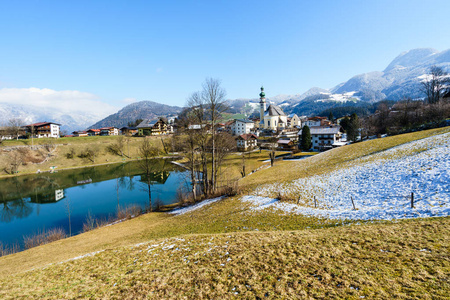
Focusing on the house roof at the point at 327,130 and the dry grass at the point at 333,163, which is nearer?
the dry grass at the point at 333,163

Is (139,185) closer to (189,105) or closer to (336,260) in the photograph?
(189,105)

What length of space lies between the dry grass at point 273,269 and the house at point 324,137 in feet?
187

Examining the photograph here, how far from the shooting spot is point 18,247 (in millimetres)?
20344

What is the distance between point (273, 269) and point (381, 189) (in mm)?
14667

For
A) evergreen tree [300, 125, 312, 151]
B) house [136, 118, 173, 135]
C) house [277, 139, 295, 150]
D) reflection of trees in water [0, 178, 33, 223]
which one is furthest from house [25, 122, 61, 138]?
evergreen tree [300, 125, 312, 151]

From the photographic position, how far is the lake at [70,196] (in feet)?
87.4

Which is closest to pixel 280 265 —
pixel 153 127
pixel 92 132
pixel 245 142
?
pixel 245 142

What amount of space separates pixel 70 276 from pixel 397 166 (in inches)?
1043

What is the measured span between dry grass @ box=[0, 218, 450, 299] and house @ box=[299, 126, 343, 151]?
57147 millimetres

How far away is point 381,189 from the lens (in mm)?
15859

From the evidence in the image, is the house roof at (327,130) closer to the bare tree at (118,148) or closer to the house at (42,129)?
the bare tree at (118,148)

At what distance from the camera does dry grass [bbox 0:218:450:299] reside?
18.3 ft

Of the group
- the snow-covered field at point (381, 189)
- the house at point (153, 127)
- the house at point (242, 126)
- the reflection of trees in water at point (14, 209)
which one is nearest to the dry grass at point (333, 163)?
the snow-covered field at point (381, 189)

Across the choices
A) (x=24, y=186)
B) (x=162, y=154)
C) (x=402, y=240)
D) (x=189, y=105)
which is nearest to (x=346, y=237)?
(x=402, y=240)
